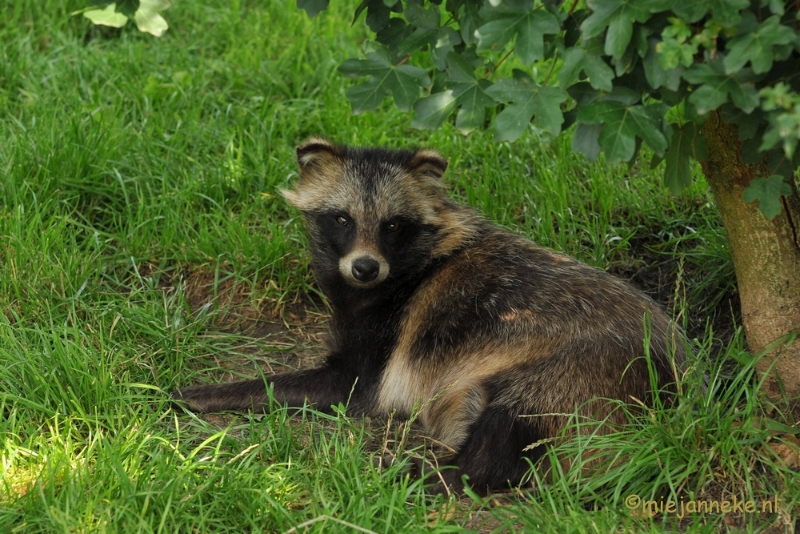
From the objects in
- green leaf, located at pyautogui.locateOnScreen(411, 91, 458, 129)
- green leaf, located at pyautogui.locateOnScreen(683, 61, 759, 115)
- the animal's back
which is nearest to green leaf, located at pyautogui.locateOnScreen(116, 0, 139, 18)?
green leaf, located at pyautogui.locateOnScreen(411, 91, 458, 129)

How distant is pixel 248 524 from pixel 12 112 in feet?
13.0

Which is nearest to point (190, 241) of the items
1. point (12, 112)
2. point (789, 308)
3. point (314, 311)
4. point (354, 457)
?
point (314, 311)

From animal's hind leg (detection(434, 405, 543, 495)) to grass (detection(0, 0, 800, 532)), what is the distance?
166 mm

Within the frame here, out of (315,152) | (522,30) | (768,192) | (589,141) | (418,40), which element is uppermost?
(522,30)

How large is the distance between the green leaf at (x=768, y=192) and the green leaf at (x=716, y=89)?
1.52 feet

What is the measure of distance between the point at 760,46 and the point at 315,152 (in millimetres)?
2661

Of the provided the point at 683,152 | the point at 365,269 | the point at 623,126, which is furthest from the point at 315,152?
the point at 623,126

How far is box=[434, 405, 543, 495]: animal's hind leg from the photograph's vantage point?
397 cm

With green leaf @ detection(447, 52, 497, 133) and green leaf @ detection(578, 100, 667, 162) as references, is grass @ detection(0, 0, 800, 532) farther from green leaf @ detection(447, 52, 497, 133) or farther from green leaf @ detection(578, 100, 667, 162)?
green leaf @ detection(447, 52, 497, 133)

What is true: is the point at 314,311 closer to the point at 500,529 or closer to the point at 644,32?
the point at 500,529

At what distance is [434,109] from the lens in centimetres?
359

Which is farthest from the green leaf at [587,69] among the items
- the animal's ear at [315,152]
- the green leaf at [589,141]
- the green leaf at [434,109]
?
the animal's ear at [315,152]

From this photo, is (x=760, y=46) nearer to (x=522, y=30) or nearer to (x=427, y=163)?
(x=522, y=30)

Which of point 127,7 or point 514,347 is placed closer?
point 127,7
